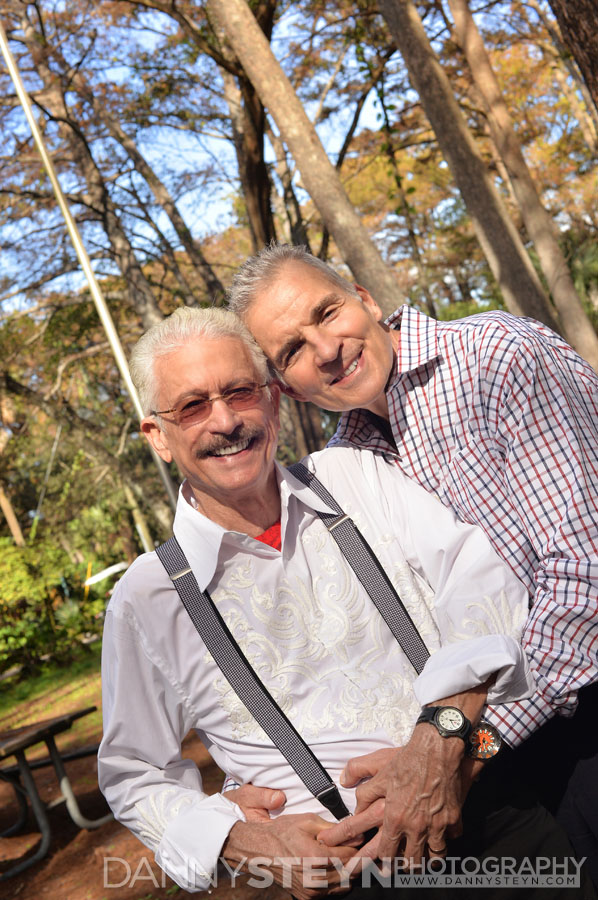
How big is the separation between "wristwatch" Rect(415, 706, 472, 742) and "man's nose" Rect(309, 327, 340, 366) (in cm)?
104

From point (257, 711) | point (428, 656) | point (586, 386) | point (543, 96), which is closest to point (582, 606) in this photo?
point (428, 656)

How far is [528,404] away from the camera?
80.3 inches

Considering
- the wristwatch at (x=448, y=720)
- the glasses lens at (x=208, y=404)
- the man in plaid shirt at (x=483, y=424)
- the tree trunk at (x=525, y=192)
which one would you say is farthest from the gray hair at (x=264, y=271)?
the tree trunk at (x=525, y=192)

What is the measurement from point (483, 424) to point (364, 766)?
36.1 inches

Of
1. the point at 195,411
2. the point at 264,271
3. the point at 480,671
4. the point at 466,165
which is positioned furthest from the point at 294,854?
the point at 466,165

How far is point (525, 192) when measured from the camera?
42.9 ft

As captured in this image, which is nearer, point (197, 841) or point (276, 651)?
point (197, 841)

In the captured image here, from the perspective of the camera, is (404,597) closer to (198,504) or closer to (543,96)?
(198,504)

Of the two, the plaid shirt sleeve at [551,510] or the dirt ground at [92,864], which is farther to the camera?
the dirt ground at [92,864]

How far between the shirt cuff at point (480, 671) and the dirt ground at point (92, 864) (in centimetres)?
272

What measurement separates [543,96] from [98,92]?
18980mm

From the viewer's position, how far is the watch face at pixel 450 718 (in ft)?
6.20

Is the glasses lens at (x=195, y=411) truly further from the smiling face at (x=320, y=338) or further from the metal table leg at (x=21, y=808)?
the metal table leg at (x=21, y=808)

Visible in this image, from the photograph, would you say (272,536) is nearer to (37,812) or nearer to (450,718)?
(450,718)
